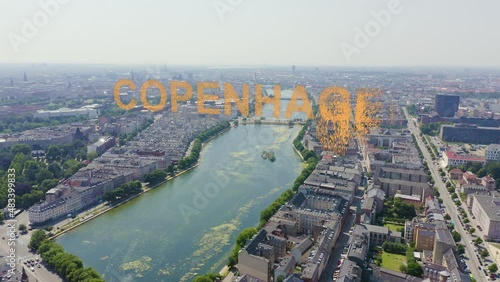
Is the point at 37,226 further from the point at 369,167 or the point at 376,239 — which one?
the point at 369,167

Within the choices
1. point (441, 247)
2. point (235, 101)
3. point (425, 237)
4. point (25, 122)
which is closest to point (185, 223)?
point (425, 237)

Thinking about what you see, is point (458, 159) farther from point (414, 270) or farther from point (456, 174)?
point (414, 270)

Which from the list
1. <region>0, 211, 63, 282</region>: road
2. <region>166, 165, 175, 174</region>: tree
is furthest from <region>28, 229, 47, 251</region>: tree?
<region>166, 165, 175, 174</region>: tree

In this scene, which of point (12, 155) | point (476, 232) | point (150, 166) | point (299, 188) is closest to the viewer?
point (476, 232)

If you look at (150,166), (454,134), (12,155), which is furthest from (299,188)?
(454,134)

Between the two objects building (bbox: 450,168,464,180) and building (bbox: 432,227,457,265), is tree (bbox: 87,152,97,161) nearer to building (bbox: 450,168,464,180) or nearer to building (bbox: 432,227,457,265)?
building (bbox: 432,227,457,265)
